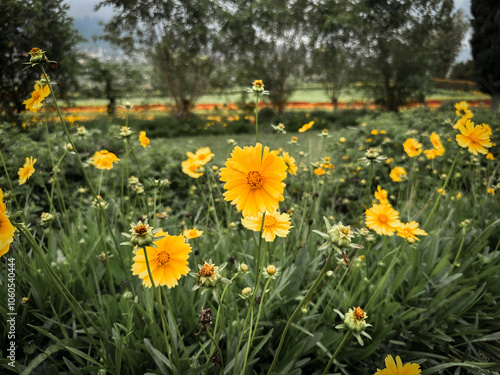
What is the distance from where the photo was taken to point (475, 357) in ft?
3.75

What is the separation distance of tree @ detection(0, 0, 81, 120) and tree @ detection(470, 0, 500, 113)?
7.49 m

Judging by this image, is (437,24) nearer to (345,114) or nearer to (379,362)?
(345,114)

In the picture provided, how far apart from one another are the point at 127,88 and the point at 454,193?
818 cm

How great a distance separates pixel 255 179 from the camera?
0.62 metres

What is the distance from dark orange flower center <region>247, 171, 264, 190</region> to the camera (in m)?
0.62

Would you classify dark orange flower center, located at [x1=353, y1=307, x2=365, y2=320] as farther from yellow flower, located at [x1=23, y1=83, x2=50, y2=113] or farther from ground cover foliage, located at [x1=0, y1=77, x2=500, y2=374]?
yellow flower, located at [x1=23, y1=83, x2=50, y2=113]

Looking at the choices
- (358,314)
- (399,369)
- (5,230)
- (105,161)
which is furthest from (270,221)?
(105,161)

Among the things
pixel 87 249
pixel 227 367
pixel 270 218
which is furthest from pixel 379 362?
pixel 87 249

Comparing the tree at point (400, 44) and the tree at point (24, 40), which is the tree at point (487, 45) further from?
the tree at point (24, 40)

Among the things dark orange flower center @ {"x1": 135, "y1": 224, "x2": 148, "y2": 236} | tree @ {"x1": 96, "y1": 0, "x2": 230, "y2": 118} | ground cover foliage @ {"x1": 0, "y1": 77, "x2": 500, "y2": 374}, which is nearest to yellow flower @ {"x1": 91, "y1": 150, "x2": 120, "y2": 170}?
ground cover foliage @ {"x1": 0, "y1": 77, "x2": 500, "y2": 374}

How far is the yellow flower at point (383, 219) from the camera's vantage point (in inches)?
39.4

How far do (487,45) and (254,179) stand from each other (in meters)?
9.13

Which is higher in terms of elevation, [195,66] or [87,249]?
[195,66]

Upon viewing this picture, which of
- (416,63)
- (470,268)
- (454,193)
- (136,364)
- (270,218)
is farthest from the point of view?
(416,63)
